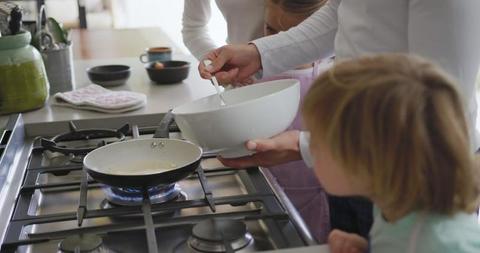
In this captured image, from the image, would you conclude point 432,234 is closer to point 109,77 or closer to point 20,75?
point 20,75

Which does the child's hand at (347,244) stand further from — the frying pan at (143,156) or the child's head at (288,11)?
the child's head at (288,11)

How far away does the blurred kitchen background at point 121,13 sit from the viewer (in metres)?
4.48

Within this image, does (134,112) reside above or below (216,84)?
below

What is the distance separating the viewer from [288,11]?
4.84ft

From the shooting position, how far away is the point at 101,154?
1.06 meters

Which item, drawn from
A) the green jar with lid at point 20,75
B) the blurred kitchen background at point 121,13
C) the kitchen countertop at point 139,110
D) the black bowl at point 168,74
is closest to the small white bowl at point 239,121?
the kitchen countertop at point 139,110

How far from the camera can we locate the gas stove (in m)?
0.84

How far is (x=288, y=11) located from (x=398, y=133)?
3.10 ft

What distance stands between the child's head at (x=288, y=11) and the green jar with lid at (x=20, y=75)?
56cm

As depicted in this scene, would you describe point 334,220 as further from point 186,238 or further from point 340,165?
point 340,165

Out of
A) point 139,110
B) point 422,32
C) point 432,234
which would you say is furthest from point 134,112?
point 432,234

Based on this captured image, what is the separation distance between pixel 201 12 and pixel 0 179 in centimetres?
92

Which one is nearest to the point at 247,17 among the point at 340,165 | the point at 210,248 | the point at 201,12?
the point at 201,12

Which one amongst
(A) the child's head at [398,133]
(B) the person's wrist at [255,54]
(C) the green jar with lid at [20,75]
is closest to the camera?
(A) the child's head at [398,133]
